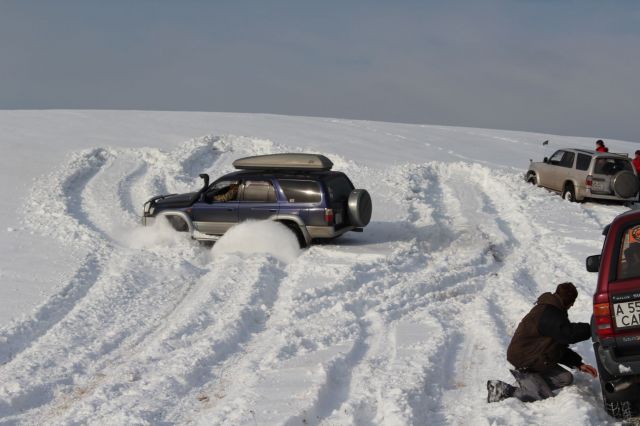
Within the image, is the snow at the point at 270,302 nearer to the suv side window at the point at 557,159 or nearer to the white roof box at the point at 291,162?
the suv side window at the point at 557,159

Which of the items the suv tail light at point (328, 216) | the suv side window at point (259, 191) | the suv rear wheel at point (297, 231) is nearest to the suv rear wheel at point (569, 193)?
the suv tail light at point (328, 216)

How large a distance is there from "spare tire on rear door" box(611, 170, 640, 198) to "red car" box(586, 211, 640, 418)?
1442cm

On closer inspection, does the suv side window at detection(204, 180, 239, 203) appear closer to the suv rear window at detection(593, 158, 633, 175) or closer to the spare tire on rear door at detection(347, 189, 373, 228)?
the spare tire on rear door at detection(347, 189, 373, 228)

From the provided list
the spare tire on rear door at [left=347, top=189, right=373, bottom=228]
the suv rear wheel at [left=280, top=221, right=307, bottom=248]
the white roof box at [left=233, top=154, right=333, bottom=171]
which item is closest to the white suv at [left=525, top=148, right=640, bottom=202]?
the spare tire on rear door at [left=347, top=189, right=373, bottom=228]

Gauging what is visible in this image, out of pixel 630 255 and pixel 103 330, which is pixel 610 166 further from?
pixel 103 330

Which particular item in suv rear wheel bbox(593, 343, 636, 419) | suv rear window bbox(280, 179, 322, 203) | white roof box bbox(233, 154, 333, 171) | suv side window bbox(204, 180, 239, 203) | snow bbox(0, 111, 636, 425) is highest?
white roof box bbox(233, 154, 333, 171)

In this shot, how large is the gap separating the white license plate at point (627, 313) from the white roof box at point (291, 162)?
8530 millimetres

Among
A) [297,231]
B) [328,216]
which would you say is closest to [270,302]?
[328,216]

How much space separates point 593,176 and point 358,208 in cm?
910

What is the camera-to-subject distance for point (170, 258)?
12914 millimetres

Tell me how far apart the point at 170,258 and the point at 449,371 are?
6.50 meters

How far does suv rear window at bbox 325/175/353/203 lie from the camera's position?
13.8 m

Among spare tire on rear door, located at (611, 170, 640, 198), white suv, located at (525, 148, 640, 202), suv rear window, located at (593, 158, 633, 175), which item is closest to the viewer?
spare tire on rear door, located at (611, 170, 640, 198)

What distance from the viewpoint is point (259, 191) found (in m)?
14.2
